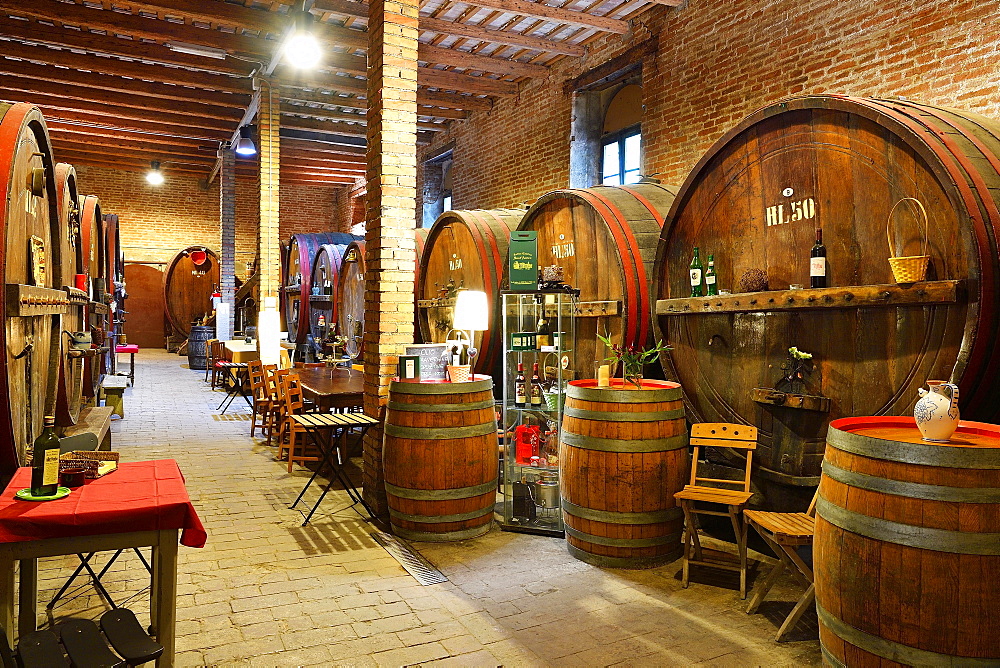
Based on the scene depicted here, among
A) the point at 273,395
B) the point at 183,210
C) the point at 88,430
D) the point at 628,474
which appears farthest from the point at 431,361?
the point at 183,210

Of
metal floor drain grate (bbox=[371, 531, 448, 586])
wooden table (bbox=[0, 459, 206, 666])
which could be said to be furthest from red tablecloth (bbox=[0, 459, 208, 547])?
metal floor drain grate (bbox=[371, 531, 448, 586])

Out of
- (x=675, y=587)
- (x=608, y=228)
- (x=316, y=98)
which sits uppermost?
(x=316, y=98)

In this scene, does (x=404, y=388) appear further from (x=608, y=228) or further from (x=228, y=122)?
(x=228, y=122)

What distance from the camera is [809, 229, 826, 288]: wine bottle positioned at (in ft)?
10.6

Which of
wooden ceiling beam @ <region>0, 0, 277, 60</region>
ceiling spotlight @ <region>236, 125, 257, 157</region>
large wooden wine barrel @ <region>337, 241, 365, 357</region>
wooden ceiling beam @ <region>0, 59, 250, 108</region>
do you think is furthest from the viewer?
ceiling spotlight @ <region>236, 125, 257, 157</region>

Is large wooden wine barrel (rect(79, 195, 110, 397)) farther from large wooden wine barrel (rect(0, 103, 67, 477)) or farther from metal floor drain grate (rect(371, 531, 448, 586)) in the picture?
metal floor drain grate (rect(371, 531, 448, 586))

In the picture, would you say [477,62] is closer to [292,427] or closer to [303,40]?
[303,40]

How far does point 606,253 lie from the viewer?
4.75 meters

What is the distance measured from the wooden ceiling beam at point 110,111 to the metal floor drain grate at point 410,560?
35.4ft

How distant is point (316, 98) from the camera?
1167 centimetres

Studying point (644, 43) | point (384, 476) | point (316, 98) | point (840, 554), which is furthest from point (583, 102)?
point (840, 554)

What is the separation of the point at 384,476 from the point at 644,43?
225 inches

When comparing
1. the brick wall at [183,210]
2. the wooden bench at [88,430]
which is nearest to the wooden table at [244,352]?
the wooden bench at [88,430]

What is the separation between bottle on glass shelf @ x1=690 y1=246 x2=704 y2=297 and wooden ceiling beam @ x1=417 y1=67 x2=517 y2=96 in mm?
6845
